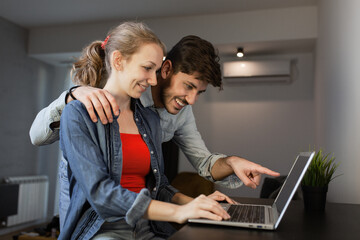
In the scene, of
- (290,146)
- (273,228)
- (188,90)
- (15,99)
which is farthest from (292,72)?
(273,228)

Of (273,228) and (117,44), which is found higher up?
(117,44)

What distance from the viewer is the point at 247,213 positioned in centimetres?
108

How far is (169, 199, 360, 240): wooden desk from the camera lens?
2.76ft

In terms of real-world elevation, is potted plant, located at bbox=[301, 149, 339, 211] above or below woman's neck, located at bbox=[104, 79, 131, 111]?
below

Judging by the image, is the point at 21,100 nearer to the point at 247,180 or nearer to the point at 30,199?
the point at 30,199

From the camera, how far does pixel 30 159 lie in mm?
4887

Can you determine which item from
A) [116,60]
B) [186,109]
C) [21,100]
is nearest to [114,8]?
[21,100]

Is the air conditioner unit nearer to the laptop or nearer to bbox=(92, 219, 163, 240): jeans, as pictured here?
the laptop

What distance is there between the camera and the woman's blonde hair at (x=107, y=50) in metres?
1.29

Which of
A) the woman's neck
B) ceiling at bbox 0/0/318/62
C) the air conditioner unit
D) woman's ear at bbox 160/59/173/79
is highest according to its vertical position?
ceiling at bbox 0/0/318/62

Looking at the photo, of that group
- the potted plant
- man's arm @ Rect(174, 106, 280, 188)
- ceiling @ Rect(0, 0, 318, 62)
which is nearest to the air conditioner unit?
ceiling @ Rect(0, 0, 318, 62)

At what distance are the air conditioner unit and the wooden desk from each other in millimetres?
3209

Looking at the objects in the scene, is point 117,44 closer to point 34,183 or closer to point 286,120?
point 286,120

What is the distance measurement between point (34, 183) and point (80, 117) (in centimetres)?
406
